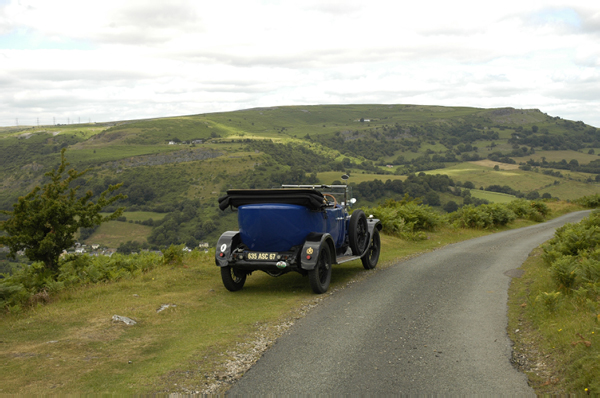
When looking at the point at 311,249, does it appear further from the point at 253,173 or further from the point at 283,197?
the point at 253,173

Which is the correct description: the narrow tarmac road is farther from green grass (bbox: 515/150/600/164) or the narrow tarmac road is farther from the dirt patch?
green grass (bbox: 515/150/600/164)

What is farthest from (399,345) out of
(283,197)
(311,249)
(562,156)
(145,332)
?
(562,156)

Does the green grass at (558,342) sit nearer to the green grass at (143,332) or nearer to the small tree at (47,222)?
the green grass at (143,332)

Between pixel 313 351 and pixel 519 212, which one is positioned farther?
pixel 519 212

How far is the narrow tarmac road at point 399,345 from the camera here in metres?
5.20

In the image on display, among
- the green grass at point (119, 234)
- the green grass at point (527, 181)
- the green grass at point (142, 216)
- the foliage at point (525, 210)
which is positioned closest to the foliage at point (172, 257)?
the foliage at point (525, 210)

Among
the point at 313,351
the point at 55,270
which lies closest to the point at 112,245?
the point at 55,270

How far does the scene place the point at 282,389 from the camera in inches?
201

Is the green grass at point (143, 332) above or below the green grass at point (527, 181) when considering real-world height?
above

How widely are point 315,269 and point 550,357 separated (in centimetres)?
491

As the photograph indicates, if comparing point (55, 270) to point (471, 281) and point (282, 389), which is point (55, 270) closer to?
point (282, 389)

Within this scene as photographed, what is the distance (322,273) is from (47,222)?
5997 millimetres

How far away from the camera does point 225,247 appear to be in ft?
33.8

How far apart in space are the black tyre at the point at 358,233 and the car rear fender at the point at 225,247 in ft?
10.7
